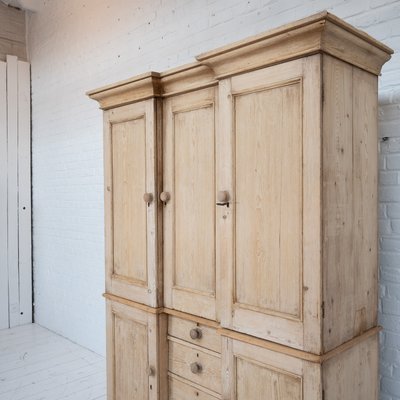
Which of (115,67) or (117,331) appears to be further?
(115,67)

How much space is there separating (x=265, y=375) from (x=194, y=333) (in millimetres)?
428

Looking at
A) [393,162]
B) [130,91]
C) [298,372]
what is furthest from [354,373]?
[130,91]

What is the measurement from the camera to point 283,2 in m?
2.26

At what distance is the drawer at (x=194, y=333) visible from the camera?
1.86 meters

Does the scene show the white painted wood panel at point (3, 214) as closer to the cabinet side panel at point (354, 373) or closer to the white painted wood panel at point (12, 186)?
the white painted wood panel at point (12, 186)

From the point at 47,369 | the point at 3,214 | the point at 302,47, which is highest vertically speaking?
the point at 302,47

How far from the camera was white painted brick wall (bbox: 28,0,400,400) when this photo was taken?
1.88 m

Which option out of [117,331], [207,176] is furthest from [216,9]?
[117,331]

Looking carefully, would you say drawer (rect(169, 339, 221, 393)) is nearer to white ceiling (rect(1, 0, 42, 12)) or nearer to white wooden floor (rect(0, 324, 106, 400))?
white wooden floor (rect(0, 324, 106, 400))

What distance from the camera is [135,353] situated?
218cm

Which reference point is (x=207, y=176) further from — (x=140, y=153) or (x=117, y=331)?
(x=117, y=331)

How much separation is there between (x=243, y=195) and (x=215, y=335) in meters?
0.65

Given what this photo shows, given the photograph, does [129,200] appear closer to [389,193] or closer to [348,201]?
[348,201]

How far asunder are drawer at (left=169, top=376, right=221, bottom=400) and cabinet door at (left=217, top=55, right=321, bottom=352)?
1.39 feet
